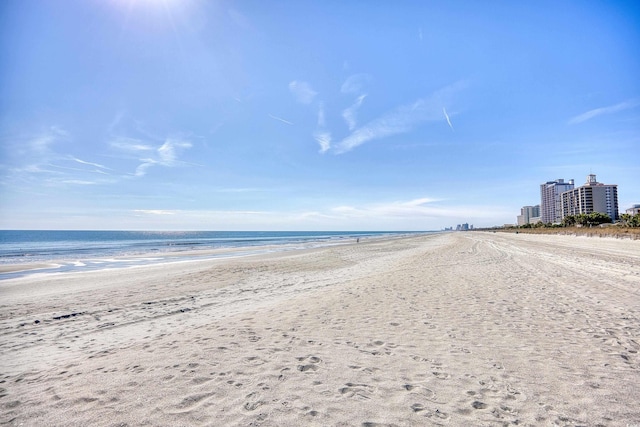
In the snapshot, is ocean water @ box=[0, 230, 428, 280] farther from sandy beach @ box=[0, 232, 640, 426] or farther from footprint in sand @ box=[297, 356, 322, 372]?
footprint in sand @ box=[297, 356, 322, 372]

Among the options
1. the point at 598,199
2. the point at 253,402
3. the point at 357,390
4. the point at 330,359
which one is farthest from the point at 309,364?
the point at 598,199

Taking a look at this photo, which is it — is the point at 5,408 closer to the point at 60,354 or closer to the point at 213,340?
the point at 60,354

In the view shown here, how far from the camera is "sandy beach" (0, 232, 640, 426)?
12.5 feet

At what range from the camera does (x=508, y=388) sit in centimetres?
425

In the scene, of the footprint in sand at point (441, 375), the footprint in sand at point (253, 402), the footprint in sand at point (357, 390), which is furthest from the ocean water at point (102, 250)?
the footprint in sand at point (441, 375)

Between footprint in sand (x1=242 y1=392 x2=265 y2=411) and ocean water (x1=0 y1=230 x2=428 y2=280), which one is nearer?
footprint in sand (x1=242 y1=392 x2=265 y2=411)

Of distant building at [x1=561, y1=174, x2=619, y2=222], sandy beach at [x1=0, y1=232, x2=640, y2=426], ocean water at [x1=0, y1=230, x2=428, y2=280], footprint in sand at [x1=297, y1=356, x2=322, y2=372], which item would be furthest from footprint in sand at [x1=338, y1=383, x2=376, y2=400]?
distant building at [x1=561, y1=174, x2=619, y2=222]

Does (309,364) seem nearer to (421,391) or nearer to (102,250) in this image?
(421,391)

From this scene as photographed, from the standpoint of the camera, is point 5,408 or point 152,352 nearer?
point 5,408

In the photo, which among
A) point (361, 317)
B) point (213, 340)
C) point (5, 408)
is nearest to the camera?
point (5, 408)

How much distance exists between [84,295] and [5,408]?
9.50 meters

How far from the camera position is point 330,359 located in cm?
538

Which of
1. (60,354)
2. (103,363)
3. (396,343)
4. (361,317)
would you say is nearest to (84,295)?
(60,354)

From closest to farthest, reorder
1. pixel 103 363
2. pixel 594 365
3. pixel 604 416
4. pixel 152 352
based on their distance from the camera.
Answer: pixel 604 416 → pixel 594 365 → pixel 103 363 → pixel 152 352
